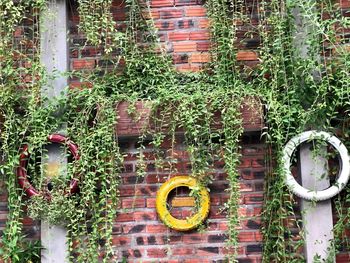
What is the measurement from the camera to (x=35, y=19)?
13.0 ft

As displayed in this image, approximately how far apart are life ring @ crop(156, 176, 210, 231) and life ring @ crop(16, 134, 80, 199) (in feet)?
1.84

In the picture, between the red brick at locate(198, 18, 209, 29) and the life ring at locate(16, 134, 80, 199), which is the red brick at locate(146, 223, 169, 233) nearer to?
the life ring at locate(16, 134, 80, 199)

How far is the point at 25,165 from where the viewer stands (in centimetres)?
378

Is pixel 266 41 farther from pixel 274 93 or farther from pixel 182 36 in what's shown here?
pixel 182 36

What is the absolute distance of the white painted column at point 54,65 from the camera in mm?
3736

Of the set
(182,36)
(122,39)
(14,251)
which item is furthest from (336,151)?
(14,251)

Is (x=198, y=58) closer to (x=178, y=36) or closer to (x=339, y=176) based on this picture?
(x=178, y=36)

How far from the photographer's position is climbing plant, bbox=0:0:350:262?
3613 mm

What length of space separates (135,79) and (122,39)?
28 cm

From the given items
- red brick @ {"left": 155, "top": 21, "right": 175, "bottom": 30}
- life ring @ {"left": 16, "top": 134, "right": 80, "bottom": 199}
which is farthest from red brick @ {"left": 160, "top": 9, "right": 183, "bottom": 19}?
life ring @ {"left": 16, "top": 134, "right": 80, "bottom": 199}

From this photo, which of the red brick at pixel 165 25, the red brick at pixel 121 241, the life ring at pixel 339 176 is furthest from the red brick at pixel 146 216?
the red brick at pixel 165 25

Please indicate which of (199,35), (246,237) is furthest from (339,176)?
(199,35)

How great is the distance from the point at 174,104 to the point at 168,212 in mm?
702

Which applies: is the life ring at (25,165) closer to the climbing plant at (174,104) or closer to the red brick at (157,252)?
the climbing plant at (174,104)
